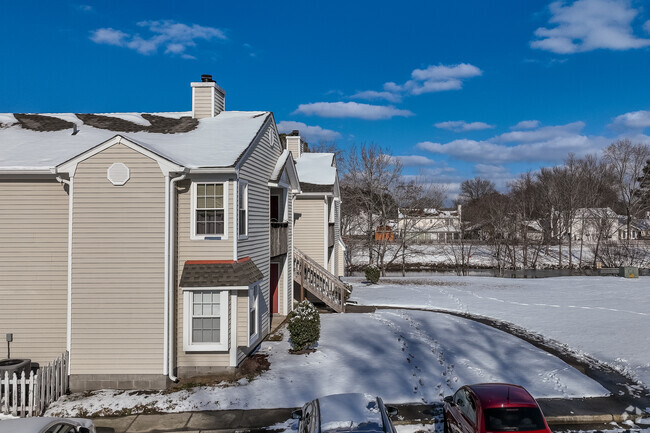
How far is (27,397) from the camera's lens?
11.6 m

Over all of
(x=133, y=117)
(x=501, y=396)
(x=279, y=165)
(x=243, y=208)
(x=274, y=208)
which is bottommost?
(x=501, y=396)

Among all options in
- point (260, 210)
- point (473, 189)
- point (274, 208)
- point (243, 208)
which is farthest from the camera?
point (473, 189)

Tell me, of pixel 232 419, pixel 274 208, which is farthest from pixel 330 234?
pixel 232 419

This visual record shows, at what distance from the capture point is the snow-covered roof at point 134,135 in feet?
45.0

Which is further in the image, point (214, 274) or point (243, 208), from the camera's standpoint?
point (243, 208)

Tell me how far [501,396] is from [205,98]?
1533 cm

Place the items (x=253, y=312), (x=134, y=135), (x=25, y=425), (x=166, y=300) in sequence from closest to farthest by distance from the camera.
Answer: (x=25, y=425), (x=166, y=300), (x=253, y=312), (x=134, y=135)

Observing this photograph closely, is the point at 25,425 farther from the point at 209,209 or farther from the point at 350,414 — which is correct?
the point at 209,209

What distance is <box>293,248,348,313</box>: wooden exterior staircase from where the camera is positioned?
22391 mm

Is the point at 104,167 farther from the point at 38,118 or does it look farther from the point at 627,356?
the point at 627,356

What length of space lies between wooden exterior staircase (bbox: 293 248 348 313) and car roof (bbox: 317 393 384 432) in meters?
14.5

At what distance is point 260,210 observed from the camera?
16938 mm

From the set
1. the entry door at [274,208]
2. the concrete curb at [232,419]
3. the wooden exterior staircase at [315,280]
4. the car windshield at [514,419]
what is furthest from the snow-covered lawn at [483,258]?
the car windshield at [514,419]

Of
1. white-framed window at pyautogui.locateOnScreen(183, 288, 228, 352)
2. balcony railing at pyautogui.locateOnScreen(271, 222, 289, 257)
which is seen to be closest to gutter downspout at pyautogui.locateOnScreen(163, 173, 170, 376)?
white-framed window at pyautogui.locateOnScreen(183, 288, 228, 352)
